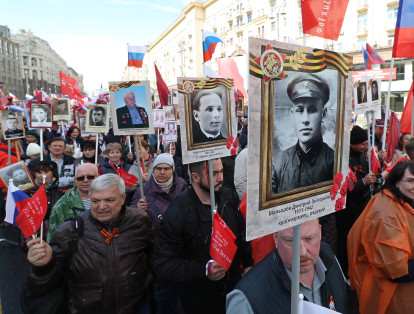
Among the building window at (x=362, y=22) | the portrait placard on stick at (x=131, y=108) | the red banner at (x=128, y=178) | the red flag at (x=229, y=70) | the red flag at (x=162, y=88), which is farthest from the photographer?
the building window at (x=362, y=22)

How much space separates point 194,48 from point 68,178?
59442mm

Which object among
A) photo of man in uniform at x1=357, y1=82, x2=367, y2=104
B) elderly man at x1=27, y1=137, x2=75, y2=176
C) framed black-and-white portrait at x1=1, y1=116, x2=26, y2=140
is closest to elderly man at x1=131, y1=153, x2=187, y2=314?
elderly man at x1=27, y1=137, x2=75, y2=176

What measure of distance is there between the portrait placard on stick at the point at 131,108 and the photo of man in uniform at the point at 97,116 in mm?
2323

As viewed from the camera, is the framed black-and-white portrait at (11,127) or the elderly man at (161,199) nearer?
the elderly man at (161,199)

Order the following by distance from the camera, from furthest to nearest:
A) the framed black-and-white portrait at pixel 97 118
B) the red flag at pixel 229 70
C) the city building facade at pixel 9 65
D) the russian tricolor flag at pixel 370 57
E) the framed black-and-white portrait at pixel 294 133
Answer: the city building facade at pixel 9 65, the red flag at pixel 229 70, the russian tricolor flag at pixel 370 57, the framed black-and-white portrait at pixel 97 118, the framed black-and-white portrait at pixel 294 133

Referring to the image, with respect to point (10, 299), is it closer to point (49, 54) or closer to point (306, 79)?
point (306, 79)

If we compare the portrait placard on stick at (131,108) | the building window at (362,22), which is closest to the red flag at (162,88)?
the portrait placard on stick at (131,108)

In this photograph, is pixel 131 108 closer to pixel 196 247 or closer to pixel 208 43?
pixel 196 247

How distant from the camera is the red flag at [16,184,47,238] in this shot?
188 centimetres

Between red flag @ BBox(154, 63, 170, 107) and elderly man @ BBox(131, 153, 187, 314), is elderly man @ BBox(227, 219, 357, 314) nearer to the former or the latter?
elderly man @ BBox(131, 153, 187, 314)

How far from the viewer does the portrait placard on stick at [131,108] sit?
3783 millimetres

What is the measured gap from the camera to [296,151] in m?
1.20

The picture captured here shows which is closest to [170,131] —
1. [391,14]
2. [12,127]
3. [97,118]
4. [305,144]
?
[97,118]

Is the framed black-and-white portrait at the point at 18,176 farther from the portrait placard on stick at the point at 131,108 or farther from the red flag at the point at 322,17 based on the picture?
the red flag at the point at 322,17
